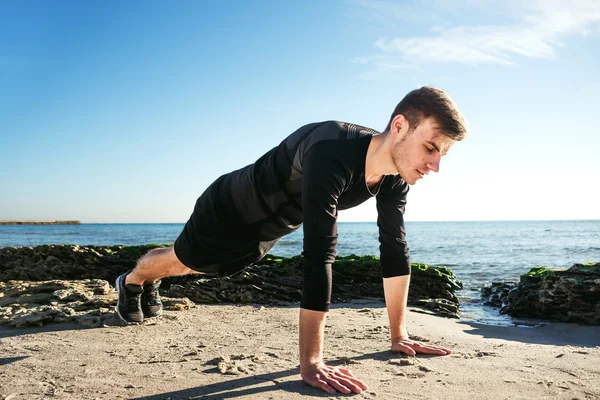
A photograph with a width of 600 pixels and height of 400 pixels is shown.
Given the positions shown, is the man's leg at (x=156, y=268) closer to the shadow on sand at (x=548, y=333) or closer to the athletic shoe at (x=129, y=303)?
the athletic shoe at (x=129, y=303)

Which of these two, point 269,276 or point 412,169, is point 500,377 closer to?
point 412,169

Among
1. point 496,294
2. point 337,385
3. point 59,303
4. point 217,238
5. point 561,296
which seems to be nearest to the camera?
point 337,385

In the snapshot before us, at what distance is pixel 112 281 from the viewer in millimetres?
6891

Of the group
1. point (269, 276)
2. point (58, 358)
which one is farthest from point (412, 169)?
point (269, 276)

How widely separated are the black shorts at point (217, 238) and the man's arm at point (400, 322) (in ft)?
3.49

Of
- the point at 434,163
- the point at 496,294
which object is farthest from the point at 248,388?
the point at 496,294

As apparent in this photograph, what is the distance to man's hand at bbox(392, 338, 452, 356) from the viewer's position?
348cm

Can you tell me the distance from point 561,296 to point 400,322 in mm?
3023

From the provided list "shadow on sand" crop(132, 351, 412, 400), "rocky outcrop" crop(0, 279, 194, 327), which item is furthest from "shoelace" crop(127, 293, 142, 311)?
"shadow on sand" crop(132, 351, 412, 400)

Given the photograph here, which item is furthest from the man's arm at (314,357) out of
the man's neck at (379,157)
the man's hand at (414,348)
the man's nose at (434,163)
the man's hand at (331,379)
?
the man's nose at (434,163)

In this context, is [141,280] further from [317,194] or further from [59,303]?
[317,194]

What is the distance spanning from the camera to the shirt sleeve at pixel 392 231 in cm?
373

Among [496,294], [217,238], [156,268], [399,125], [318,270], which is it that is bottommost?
[496,294]

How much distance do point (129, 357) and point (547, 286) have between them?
4.87 meters
